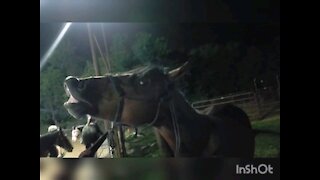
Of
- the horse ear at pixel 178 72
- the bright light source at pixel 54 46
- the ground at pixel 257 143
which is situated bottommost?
the ground at pixel 257 143

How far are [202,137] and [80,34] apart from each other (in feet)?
1.93

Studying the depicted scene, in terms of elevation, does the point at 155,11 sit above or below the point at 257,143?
above

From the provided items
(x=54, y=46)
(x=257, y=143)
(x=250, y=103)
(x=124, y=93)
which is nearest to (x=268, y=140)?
(x=257, y=143)

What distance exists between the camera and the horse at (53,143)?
6.86ft

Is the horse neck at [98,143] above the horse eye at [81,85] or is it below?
below

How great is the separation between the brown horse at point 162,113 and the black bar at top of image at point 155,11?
204 millimetres

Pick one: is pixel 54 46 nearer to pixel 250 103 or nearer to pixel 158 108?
pixel 158 108

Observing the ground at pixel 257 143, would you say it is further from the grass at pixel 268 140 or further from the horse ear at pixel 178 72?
the horse ear at pixel 178 72

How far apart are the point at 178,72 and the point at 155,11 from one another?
0.79 feet

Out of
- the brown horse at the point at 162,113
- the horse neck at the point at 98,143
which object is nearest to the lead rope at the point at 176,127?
the brown horse at the point at 162,113

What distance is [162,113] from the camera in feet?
6.90

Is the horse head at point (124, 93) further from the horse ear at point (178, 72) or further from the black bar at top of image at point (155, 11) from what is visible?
the black bar at top of image at point (155, 11)

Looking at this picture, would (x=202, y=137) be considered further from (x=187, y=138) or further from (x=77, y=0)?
(x=77, y=0)

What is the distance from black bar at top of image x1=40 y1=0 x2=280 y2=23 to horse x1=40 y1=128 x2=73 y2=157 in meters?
0.42
